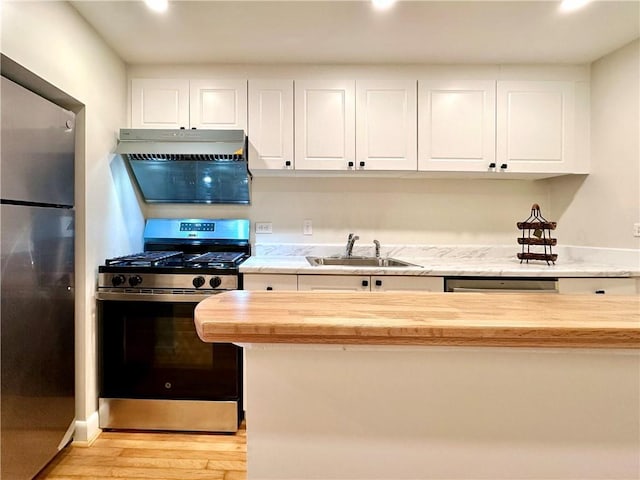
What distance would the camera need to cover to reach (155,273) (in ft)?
6.30

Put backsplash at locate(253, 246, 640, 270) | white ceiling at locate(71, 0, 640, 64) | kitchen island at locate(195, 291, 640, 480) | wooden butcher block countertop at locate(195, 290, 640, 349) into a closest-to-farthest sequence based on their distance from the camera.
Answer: wooden butcher block countertop at locate(195, 290, 640, 349), kitchen island at locate(195, 291, 640, 480), white ceiling at locate(71, 0, 640, 64), backsplash at locate(253, 246, 640, 270)

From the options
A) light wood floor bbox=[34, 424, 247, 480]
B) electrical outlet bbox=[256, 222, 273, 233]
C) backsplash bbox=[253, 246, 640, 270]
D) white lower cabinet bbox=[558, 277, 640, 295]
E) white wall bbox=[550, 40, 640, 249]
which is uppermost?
white wall bbox=[550, 40, 640, 249]

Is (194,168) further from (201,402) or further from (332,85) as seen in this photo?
(201,402)

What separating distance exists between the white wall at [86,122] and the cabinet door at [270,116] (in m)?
0.87

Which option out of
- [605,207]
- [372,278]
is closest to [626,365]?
[372,278]

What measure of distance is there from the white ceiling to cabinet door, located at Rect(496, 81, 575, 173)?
0.66ft

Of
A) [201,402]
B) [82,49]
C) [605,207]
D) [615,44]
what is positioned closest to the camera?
[82,49]

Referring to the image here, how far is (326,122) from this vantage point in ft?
7.56

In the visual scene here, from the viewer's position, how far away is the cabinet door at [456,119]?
2305 millimetres

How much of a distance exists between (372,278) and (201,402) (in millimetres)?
1231

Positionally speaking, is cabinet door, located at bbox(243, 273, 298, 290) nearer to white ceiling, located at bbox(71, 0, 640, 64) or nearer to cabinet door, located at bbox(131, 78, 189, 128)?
cabinet door, located at bbox(131, 78, 189, 128)

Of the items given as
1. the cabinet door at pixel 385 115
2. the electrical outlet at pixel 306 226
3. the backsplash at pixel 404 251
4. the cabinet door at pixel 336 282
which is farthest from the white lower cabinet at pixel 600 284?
the electrical outlet at pixel 306 226

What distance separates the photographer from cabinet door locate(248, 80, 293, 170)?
2297mm

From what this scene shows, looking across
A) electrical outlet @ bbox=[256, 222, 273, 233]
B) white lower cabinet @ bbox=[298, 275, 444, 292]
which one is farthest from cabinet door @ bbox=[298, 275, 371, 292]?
electrical outlet @ bbox=[256, 222, 273, 233]
